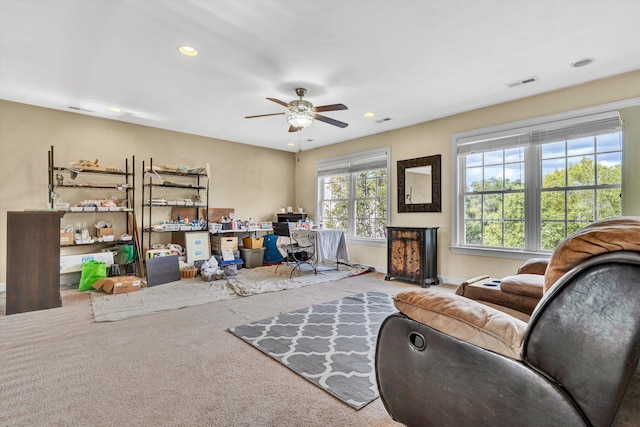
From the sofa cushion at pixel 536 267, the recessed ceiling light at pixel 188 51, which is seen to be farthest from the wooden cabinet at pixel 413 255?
the recessed ceiling light at pixel 188 51

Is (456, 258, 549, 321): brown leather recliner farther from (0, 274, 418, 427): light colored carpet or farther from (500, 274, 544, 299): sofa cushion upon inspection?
(0, 274, 418, 427): light colored carpet

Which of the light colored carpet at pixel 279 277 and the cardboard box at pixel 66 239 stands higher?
the cardboard box at pixel 66 239

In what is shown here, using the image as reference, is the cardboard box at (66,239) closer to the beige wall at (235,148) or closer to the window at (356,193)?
the beige wall at (235,148)

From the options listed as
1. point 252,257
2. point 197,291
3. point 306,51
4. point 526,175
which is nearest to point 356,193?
point 252,257

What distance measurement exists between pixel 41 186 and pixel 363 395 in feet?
17.9

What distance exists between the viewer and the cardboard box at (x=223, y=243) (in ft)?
19.5

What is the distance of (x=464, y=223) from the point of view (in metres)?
4.71

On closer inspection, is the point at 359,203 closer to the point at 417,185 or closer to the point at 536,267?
the point at 417,185

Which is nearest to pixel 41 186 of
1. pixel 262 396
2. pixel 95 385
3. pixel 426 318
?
pixel 95 385

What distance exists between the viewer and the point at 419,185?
206 inches

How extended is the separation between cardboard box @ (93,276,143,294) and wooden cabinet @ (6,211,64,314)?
62 centimetres

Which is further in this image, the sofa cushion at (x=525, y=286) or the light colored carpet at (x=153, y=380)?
the sofa cushion at (x=525, y=286)

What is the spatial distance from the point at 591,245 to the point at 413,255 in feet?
13.1

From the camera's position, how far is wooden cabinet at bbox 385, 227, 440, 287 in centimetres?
466
